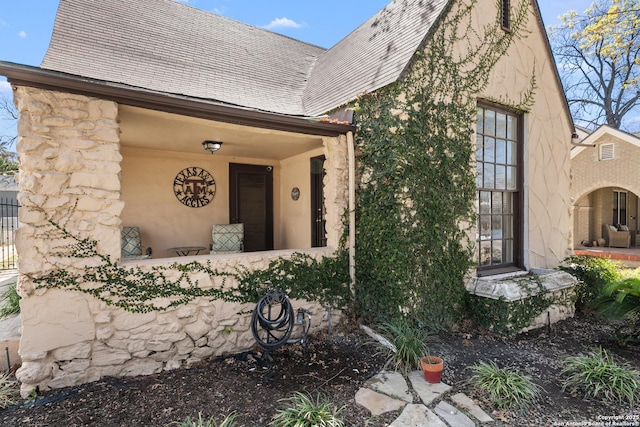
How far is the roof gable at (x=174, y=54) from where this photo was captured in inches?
196

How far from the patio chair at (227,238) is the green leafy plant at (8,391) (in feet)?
10.6

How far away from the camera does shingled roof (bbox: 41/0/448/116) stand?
4770 mm

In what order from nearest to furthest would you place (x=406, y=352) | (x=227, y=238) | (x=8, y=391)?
(x=8, y=391), (x=406, y=352), (x=227, y=238)

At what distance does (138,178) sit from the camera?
5.91 m

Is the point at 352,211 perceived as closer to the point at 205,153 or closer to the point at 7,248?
the point at 205,153

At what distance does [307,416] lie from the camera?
2412 millimetres

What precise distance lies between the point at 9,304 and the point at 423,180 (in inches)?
226

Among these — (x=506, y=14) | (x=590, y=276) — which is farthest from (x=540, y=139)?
(x=590, y=276)

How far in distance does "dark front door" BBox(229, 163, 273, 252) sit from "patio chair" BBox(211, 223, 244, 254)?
0.59m

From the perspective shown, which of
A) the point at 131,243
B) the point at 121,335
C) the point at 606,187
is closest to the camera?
the point at 121,335

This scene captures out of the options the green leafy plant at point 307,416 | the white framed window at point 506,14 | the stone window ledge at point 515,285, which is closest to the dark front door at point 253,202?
the stone window ledge at point 515,285

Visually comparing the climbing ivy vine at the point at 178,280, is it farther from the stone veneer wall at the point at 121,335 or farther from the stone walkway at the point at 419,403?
the stone walkway at the point at 419,403

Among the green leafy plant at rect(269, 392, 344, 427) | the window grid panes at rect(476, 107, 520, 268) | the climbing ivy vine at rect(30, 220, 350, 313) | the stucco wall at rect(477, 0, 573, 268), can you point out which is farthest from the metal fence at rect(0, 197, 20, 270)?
the stucco wall at rect(477, 0, 573, 268)

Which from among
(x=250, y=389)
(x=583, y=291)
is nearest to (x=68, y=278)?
(x=250, y=389)
